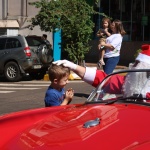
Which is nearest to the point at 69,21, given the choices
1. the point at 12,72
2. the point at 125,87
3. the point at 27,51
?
the point at 27,51

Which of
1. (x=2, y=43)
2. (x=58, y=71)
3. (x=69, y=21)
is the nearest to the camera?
(x=58, y=71)

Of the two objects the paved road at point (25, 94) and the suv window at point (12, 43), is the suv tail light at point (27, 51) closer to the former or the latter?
the suv window at point (12, 43)

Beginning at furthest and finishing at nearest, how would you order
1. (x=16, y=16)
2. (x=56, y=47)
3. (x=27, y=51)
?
(x=16, y=16), (x=56, y=47), (x=27, y=51)

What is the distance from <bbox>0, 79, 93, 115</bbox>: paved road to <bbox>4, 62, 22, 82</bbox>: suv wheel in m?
0.25

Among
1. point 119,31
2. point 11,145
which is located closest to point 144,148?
point 11,145

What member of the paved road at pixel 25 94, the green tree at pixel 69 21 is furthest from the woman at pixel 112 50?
the green tree at pixel 69 21

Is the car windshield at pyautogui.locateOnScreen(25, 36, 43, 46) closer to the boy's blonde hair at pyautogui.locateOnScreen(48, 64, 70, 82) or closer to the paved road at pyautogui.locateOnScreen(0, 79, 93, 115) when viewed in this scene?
the paved road at pyautogui.locateOnScreen(0, 79, 93, 115)

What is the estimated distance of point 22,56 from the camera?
18.3m

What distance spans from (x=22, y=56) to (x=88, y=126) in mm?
15023

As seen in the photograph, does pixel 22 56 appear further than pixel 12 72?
No

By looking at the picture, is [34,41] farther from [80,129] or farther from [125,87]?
[80,129]

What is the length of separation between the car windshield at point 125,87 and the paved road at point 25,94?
6.39m

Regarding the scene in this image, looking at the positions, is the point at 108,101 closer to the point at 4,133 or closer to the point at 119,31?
the point at 4,133

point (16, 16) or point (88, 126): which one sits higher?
point (16, 16)
